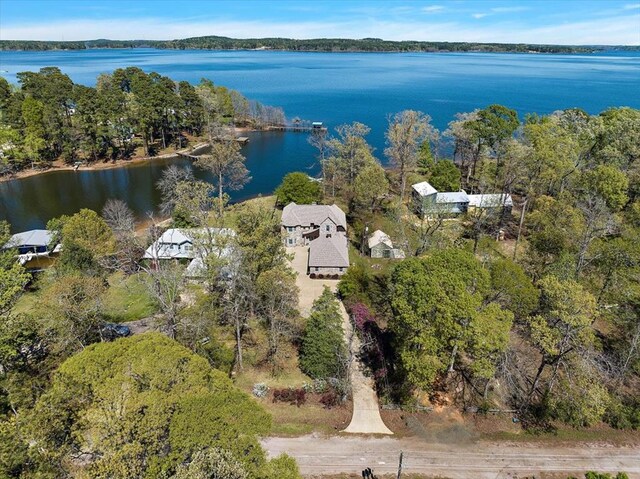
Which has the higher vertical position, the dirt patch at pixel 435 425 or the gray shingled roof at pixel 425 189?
the gray shingled roof at pixel 425 189

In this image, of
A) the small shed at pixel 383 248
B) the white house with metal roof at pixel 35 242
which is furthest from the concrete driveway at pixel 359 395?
the white house with metal roof at pixel 35 242

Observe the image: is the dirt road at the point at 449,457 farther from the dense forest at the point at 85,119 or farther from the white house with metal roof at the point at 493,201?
the dense forest at the point at 85,119

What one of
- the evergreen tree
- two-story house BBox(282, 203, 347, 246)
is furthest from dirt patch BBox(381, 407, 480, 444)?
two-story house BBox(282, 203, 347, 246)

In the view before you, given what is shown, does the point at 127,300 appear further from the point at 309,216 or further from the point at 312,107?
the point at 312,107

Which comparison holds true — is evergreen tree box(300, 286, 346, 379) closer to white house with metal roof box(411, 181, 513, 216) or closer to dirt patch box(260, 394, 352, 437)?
dirt patch box(260, 394, 352, 437)

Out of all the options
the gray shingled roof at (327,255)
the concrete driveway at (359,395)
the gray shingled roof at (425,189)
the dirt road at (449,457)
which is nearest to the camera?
the dirt road at (449,457)

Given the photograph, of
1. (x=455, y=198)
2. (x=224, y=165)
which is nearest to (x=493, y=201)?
(x=455, y=198)

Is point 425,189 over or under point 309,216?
over
